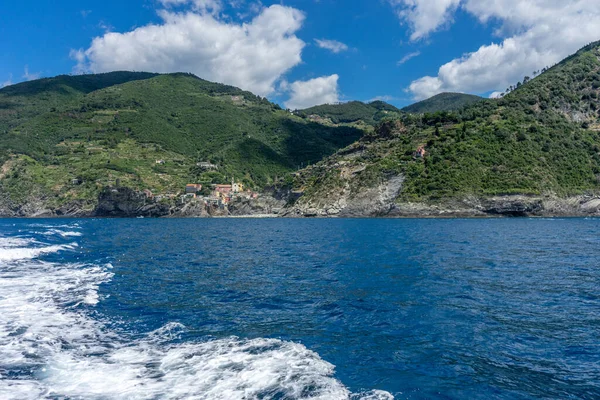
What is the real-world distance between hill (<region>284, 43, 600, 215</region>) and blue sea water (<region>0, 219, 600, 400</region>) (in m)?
75.3

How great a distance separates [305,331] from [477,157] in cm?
10144

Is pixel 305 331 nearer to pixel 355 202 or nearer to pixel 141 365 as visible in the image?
pixel 141 365

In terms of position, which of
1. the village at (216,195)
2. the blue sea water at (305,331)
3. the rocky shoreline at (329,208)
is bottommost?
the blue sea water at (305,331)

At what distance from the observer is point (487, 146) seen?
103 metres

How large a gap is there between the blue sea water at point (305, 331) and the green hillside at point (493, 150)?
77001 millimetres

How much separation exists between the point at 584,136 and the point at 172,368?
13673 cm

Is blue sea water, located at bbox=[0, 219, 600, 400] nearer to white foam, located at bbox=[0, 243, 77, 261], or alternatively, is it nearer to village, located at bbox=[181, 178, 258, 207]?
white foam, located at bbox=[0, 243, 77, 261]

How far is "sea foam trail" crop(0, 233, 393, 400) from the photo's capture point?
8.02 metres

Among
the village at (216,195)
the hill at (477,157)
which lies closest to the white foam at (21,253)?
the hill at (477,157)

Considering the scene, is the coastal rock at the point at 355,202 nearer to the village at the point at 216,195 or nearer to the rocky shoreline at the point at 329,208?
the rocky shoreline at the point at 329,208

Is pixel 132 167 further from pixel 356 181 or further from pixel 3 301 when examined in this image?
pixel 3 301

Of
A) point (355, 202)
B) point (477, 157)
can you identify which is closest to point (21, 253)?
point (355, 202)

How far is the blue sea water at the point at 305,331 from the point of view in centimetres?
838

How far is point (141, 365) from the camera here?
31.6 feet
